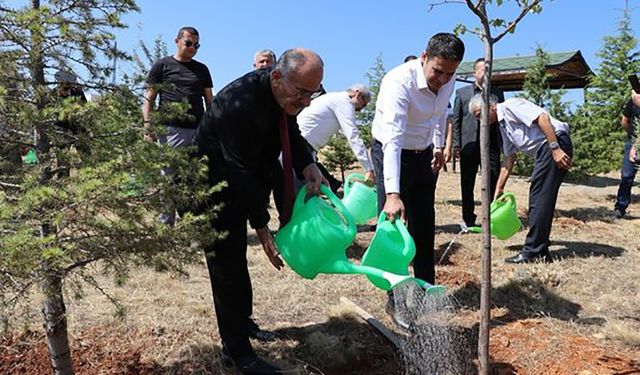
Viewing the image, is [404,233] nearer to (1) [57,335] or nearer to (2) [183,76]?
(1) [57,335]

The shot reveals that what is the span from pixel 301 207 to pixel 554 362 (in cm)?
156

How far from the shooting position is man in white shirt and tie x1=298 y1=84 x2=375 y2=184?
13.6 feet

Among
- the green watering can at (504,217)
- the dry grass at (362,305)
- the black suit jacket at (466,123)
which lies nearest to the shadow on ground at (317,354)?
the dry grass at (362,305)

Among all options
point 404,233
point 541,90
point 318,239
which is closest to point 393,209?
point 404,233

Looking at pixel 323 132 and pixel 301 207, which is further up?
pixel 323 132

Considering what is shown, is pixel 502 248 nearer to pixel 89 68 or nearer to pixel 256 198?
pixel 256 198

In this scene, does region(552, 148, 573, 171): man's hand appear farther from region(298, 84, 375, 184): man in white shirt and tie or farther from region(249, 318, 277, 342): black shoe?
region(249, 318, 277, 342): black shoe

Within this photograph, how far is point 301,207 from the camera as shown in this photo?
7.59ft

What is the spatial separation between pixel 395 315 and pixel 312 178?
1166 mm

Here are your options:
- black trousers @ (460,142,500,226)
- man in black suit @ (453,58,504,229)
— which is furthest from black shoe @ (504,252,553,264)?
black trousers @ (460,142,500,226)

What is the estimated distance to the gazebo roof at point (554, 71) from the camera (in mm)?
12900

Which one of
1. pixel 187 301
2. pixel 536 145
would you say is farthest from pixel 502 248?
pixel 187 301

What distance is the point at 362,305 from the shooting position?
348cm

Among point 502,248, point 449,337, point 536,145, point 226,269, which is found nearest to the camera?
point 226,269
